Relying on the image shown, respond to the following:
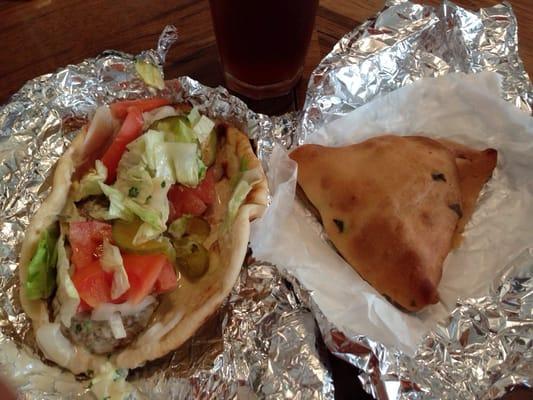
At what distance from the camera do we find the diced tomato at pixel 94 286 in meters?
1.02

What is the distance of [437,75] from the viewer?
142 centimetres

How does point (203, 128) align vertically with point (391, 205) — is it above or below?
above

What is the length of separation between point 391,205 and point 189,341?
19.4 inches

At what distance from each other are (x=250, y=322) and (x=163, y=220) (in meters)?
0.27

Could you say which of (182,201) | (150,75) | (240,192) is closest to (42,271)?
(182,201)

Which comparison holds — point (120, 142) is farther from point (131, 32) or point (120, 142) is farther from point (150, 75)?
point (131, 32)

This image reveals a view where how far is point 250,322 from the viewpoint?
1.11 m

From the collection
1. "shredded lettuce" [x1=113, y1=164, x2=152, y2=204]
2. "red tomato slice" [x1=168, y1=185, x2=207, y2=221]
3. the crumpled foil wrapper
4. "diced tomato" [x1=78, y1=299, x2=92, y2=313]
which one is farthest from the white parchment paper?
"diced tomato" [x1=78, y1=299, x2=92, y2=313]

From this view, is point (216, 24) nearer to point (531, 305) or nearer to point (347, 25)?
point (347, 25)

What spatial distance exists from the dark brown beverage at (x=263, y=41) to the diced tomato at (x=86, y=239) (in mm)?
538

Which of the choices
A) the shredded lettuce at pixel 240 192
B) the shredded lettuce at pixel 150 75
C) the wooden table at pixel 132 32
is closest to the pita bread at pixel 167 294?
the shredded lettuce at pixel 240 192

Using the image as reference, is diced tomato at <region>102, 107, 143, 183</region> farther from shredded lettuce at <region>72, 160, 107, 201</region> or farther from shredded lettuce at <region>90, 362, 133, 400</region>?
shredded lettuce at <region>90, 362, 133, 400</region>

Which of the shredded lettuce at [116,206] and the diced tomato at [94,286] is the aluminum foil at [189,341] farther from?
the shredded lettuce at [116,206]

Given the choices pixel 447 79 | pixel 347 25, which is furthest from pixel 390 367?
pixel 347 25
